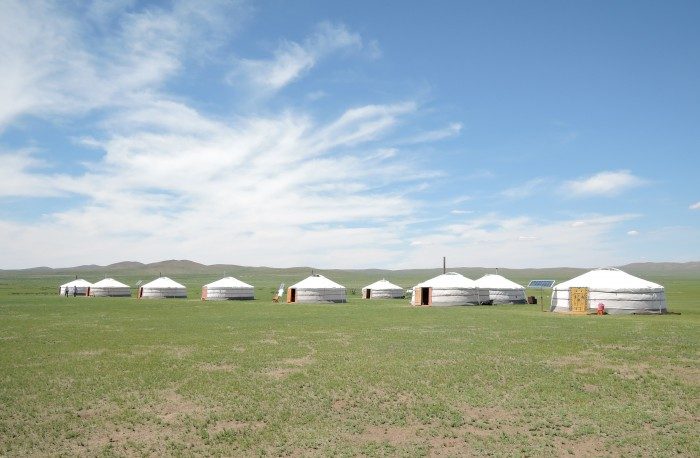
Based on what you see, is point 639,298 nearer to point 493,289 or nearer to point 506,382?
point 493,289

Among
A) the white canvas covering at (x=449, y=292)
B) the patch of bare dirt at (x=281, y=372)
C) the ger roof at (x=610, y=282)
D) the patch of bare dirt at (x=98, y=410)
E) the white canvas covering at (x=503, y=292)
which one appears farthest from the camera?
the white canvas covering at (x=503, y=292)

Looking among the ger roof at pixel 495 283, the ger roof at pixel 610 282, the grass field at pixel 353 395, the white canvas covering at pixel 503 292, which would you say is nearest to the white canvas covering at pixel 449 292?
the white canvas covering at pixel 503 292

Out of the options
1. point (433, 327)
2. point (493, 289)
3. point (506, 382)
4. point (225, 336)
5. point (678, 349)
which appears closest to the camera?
point (506, 382)

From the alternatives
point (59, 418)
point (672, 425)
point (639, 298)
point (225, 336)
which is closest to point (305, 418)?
point (59, 418)

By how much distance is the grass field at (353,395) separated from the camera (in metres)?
9.07

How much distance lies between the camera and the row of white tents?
33.5 meters

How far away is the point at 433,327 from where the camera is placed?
2412 centimetres

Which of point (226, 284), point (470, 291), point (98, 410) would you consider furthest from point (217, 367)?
point (226, 284)

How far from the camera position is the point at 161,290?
206 feet

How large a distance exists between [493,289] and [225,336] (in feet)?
109

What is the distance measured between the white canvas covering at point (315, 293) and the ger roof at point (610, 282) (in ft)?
69.0

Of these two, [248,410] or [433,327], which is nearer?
[248,410]

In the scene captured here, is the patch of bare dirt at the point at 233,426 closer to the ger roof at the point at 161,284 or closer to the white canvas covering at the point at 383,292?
the white canvas covering at the point at 383,292

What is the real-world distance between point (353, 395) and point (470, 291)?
3437cm
